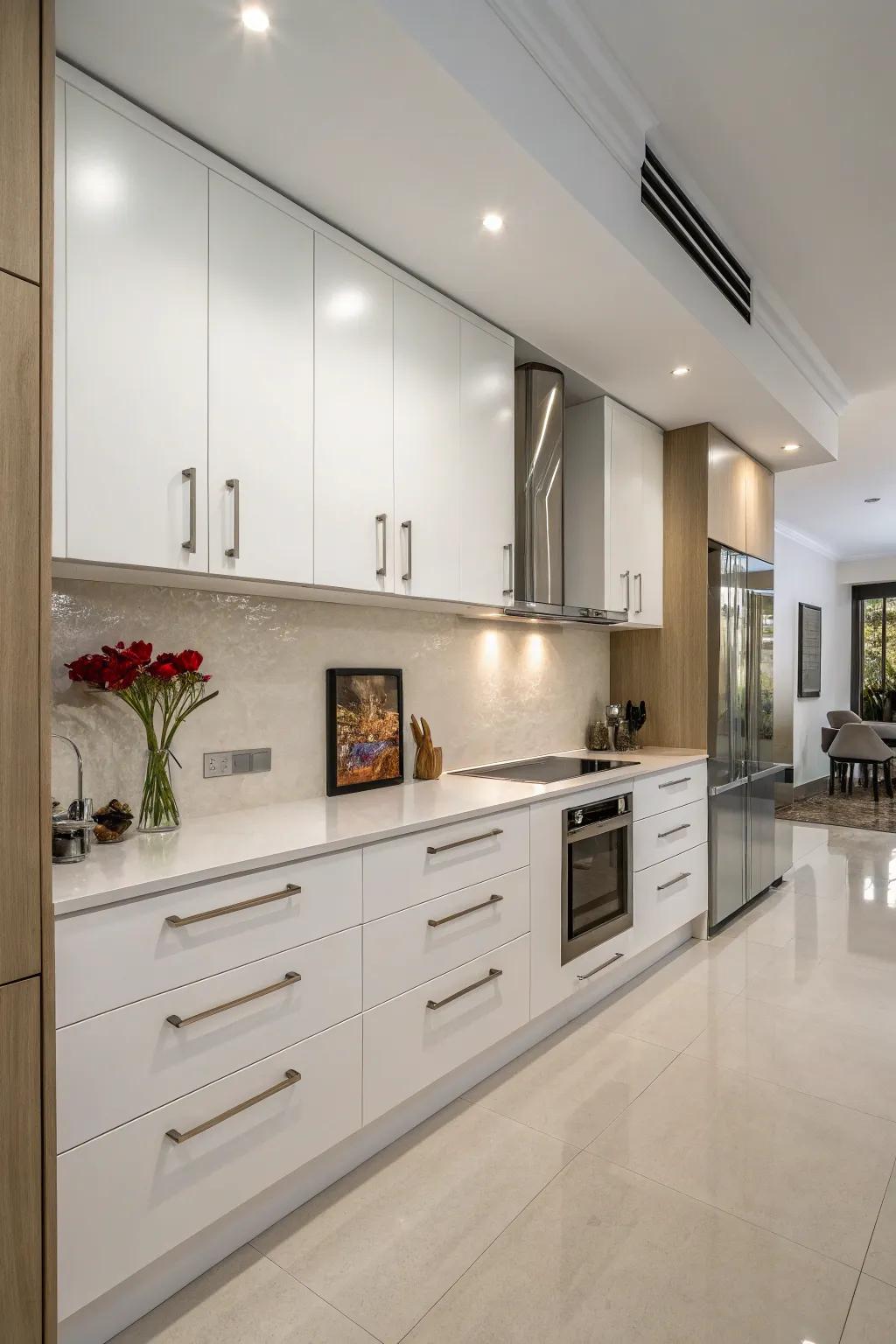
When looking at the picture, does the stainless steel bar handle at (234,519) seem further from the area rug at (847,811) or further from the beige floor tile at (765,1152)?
the area rug at (847,811)

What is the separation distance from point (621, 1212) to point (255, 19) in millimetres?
2690

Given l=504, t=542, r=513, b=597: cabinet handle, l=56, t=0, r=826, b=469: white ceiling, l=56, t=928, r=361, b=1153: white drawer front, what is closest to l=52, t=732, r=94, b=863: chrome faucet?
l=56, t=928, r=361, b=1153: white drawer front

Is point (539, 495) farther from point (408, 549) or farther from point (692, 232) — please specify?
point (692, 232)

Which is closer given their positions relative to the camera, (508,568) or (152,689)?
(152,689)

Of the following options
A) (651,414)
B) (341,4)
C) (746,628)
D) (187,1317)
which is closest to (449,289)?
(341,4)

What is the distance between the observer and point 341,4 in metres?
1.40

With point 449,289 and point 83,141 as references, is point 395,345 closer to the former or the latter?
point 449,289

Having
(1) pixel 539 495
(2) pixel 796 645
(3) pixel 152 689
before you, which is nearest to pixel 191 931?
(3) pixel 152 689

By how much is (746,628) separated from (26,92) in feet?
12.5

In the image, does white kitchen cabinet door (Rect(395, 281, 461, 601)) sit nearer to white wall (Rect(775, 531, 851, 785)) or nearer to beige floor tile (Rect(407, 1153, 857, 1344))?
beige floor tile (Rect(407, 1153, 857, 1344))

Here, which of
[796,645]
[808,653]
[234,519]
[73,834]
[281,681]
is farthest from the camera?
[808,653]

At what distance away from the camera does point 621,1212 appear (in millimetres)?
1810

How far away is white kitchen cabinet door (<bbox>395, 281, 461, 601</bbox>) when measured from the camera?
235cm

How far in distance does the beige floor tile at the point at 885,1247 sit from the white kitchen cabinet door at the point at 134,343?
2.18 m
